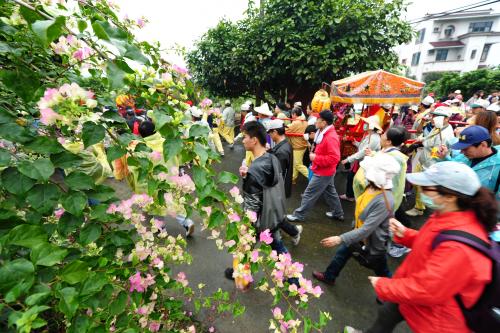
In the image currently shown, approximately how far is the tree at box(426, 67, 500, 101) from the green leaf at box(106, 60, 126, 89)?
21297mm

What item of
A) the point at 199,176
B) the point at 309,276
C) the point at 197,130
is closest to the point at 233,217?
the point at 199,176

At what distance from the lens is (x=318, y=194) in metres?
4.26

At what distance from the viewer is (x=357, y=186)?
3.30 metres

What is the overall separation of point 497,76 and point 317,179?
19.0m

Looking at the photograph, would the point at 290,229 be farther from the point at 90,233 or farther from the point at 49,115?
the point at 49,115

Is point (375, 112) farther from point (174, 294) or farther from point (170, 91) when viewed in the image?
point (170, 91)

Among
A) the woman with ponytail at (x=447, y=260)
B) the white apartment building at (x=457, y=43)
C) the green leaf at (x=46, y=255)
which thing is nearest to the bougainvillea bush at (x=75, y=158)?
the green leaf at (x=46, y=255)

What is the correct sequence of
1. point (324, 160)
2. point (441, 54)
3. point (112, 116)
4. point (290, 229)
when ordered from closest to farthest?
point (112, 116), point (290, 229), point (324, 160), point (441, 54)

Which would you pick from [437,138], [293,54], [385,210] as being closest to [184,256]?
[385,210]

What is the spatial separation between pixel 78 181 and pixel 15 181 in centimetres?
17

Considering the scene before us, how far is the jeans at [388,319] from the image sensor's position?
2014 mm

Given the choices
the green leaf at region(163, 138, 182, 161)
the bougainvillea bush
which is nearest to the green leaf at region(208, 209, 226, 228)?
the bougainvillea bush

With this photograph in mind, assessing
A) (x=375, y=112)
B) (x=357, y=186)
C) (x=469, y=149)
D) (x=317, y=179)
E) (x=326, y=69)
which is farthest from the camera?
(x=326, y=69)

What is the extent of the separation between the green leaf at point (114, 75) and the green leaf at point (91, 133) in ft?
0.88
